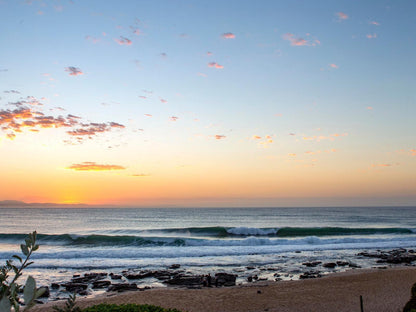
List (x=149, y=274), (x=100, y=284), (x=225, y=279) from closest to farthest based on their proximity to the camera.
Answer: (x=100, y=284)
(x=225, y=279)
(x=149, y=274)

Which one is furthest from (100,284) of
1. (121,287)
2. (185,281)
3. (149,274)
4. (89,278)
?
(185,281)

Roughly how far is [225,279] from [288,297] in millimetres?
4091

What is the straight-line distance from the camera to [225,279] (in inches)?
727

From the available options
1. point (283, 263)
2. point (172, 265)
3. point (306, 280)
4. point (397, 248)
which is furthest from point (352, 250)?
point (172, 265)

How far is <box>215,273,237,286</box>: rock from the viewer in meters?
17.8

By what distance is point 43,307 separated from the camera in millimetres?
13891

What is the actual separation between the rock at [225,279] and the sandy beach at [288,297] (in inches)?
31.5

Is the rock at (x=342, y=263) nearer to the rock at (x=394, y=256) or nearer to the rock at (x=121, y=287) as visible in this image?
the rock at (x=394, y=256)

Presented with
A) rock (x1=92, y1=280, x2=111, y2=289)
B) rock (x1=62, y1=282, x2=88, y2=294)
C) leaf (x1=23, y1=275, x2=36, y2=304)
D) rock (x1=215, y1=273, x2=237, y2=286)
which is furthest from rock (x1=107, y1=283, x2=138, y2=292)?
leaf (x1=23, y1=275, x2=36, y2=304)

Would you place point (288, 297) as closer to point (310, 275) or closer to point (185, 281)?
point (310, 275)

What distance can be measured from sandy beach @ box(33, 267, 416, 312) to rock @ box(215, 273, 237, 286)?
799 mm

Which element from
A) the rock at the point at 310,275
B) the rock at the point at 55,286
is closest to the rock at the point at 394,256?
the rock at the point at 310,275

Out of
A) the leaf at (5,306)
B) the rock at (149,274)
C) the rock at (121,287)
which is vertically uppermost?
the leaf at (5,306)

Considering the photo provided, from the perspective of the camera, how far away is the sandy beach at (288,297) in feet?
46.5
